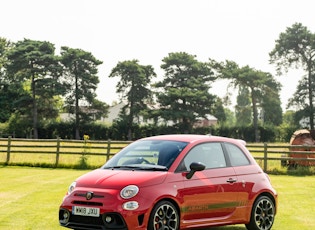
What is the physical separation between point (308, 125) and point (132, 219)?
68.3m

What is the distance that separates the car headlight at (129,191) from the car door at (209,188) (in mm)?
800

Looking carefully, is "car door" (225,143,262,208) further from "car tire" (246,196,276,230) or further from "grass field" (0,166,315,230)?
"grass field" (0,166,315,230)

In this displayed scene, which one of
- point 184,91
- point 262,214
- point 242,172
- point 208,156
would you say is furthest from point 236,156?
point 184,91

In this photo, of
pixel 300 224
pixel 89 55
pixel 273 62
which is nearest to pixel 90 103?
pixel 89 55

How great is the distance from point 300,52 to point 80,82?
91.1 feet

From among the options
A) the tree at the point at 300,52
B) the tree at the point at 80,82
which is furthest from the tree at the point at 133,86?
the tree at the point at 300,52

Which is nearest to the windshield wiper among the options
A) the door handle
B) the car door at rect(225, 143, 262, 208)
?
the door handle

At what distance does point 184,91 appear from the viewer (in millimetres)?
72750

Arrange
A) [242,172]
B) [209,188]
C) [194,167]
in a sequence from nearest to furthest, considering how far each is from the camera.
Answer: [194,167] → [209,188] → [242,172]

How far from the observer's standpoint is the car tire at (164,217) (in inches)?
325

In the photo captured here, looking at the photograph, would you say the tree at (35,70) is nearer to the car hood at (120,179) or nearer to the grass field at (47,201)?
the grass field at (47,201)

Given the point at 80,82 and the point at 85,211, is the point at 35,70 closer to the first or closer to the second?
the point at 80,82

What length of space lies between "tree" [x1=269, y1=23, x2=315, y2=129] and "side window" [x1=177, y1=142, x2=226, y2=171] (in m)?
64.5

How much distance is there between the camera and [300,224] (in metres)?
11.1
